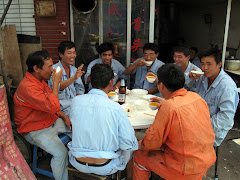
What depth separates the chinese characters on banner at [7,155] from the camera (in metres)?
2.37

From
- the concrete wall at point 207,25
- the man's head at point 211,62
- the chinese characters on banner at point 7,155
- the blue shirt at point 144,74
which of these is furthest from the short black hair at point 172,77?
the concrete wall at point 207,25

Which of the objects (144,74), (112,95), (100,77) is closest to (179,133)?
(100,77)

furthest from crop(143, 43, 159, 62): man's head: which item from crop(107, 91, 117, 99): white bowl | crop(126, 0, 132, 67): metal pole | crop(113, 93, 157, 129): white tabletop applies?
crop(113, 93, 157, 129): white tabletop

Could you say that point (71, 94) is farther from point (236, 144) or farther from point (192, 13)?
point (192, 13)

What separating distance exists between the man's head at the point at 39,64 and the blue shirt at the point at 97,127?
38.1 inches

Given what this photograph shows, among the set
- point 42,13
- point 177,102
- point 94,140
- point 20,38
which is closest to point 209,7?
point 42,13

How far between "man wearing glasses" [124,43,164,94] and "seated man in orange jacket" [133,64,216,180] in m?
1.79

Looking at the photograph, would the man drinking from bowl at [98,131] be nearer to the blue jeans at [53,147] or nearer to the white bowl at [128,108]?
the blue jeans at [53,147]

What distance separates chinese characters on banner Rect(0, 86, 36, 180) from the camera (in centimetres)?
237

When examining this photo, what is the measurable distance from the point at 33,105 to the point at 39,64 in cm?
54

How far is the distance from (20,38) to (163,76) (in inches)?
140

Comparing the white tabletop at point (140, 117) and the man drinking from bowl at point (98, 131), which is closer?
the man drinking from bowl at point (98, 131)

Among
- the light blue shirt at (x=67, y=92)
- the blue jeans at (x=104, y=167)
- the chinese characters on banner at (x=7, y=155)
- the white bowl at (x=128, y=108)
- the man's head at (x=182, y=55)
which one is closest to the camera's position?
the blue jeans at (x=104, y=167)

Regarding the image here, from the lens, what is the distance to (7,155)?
244cm
